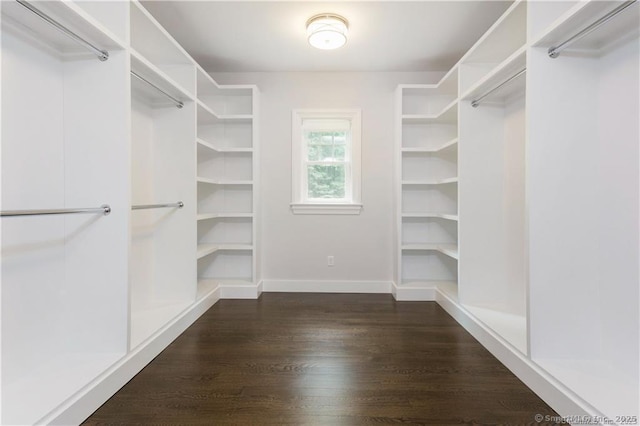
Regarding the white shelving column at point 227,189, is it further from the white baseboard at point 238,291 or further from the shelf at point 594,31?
the shelf at point 594,31

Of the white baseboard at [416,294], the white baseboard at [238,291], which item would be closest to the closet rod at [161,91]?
the white baseboard at [238,291]

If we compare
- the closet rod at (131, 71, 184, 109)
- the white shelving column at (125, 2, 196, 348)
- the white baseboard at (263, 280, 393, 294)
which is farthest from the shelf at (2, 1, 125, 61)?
the white baseboard at (263, 280, 393, 294)


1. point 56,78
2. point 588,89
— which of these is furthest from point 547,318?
point 56,78

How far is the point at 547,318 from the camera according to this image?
1.67 metres

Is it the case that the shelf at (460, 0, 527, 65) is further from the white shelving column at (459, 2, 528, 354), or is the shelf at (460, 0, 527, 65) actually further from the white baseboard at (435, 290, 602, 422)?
the white baseboard at (435, 290, 602, 422)

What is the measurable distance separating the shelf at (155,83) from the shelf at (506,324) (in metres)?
2.90

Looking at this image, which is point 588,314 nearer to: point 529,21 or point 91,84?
point 529,21

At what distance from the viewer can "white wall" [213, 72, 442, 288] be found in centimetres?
354

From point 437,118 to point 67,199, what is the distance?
3.27m

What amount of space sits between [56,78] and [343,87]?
8.56 feet

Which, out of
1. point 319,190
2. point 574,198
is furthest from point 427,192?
point 574,198

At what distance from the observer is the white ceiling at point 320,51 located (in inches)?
95.7

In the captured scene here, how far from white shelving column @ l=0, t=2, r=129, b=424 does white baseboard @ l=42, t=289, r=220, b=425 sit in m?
0.06

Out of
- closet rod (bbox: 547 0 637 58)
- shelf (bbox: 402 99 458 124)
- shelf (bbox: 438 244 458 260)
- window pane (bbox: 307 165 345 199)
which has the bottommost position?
shelf (bbox: 438 244 458 260)
